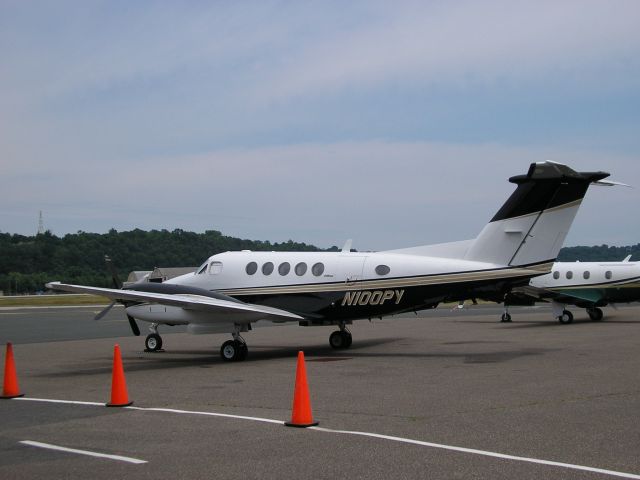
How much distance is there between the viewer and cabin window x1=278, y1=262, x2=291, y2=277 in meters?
19.2

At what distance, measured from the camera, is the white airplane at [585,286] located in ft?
102

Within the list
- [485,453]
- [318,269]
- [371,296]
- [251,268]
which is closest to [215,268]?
[251,268]

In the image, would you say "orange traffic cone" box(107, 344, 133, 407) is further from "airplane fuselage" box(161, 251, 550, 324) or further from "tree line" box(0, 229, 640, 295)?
"tree line" box(0, 229, 640, 295)

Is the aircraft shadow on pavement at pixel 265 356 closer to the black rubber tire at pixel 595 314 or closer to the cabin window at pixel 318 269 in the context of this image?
the cabin window at pixel 318 269

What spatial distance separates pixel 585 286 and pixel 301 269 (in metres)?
17.3

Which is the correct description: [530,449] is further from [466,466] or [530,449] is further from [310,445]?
[310,445]

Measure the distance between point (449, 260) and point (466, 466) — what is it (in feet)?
37.4

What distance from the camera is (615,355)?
16.8m

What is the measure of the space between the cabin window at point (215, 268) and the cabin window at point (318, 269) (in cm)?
274

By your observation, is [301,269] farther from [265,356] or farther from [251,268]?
[265,356]

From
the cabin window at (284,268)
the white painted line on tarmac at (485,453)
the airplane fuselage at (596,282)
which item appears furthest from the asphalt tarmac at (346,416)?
the airplane fuselage at (596,282)

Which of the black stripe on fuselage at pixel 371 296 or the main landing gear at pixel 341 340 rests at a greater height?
the black stripe on fuselage at pixel 371 296

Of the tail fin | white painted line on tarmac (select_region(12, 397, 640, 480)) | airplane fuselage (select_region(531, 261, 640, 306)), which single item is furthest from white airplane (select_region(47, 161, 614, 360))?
airplane fuselage (select_region(531, 261, 640, 306))

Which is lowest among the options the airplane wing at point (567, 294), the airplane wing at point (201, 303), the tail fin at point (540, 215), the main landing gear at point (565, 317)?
the main landing gear at point (565, 317)
